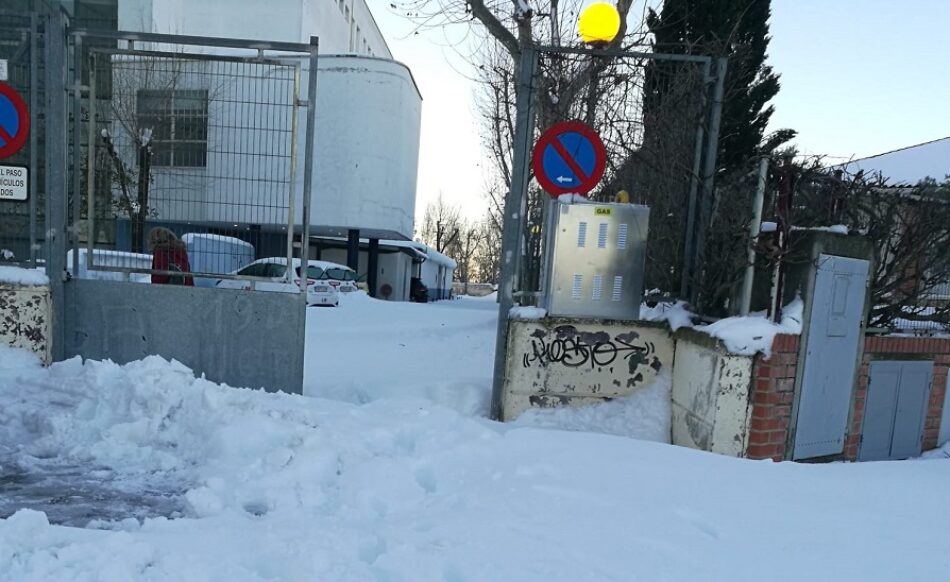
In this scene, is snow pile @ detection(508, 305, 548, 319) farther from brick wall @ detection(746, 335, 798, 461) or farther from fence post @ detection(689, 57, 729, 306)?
brick wall @ detection(746, 335, 798, 461)

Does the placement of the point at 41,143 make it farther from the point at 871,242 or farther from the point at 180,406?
the point at 871,242

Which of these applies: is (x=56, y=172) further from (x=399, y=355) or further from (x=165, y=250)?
(x=399, y=355)

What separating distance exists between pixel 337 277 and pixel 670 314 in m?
15.3

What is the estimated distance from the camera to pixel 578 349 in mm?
5379

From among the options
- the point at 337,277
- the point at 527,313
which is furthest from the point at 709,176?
the point at 337,277

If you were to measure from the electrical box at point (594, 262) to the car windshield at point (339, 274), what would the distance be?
48.7 ft

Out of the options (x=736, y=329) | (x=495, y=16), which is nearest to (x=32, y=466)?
(x=736, y=329)

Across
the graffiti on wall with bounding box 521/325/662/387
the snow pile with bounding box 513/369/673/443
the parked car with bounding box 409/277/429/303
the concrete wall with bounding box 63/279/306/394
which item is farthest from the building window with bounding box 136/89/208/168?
the parked car with bounding box 409/277/429/303

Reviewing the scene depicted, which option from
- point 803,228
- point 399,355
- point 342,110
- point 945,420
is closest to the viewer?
point 803,228

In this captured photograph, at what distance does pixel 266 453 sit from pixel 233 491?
16.3 inches

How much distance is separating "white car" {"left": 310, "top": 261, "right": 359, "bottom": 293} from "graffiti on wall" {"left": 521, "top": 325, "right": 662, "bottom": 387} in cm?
1421

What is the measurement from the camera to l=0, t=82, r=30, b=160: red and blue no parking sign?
4793mm

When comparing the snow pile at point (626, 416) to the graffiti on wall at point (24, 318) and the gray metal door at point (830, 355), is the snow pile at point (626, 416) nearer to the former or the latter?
the gray metal door at point (830, 355)

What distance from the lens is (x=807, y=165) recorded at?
502cm
